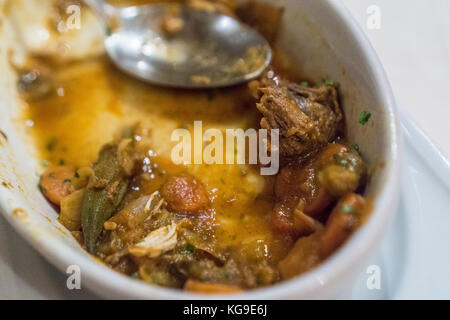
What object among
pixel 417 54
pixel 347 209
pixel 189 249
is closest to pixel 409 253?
pixel 347 209

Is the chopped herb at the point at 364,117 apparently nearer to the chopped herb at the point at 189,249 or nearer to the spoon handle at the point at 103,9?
the chopped herb at the point at 189,249

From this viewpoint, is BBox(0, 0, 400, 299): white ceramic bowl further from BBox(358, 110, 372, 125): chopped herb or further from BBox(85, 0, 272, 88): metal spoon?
BBox(85, 0, 272, 88): metal spoon

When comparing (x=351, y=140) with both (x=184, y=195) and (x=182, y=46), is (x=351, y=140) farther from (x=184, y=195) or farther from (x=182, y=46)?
(x=182, y=46)

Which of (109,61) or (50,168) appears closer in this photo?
(50,168)

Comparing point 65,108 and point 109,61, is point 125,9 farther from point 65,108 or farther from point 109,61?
point 65,108

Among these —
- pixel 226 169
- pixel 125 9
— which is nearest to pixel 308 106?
pixel 226 169
